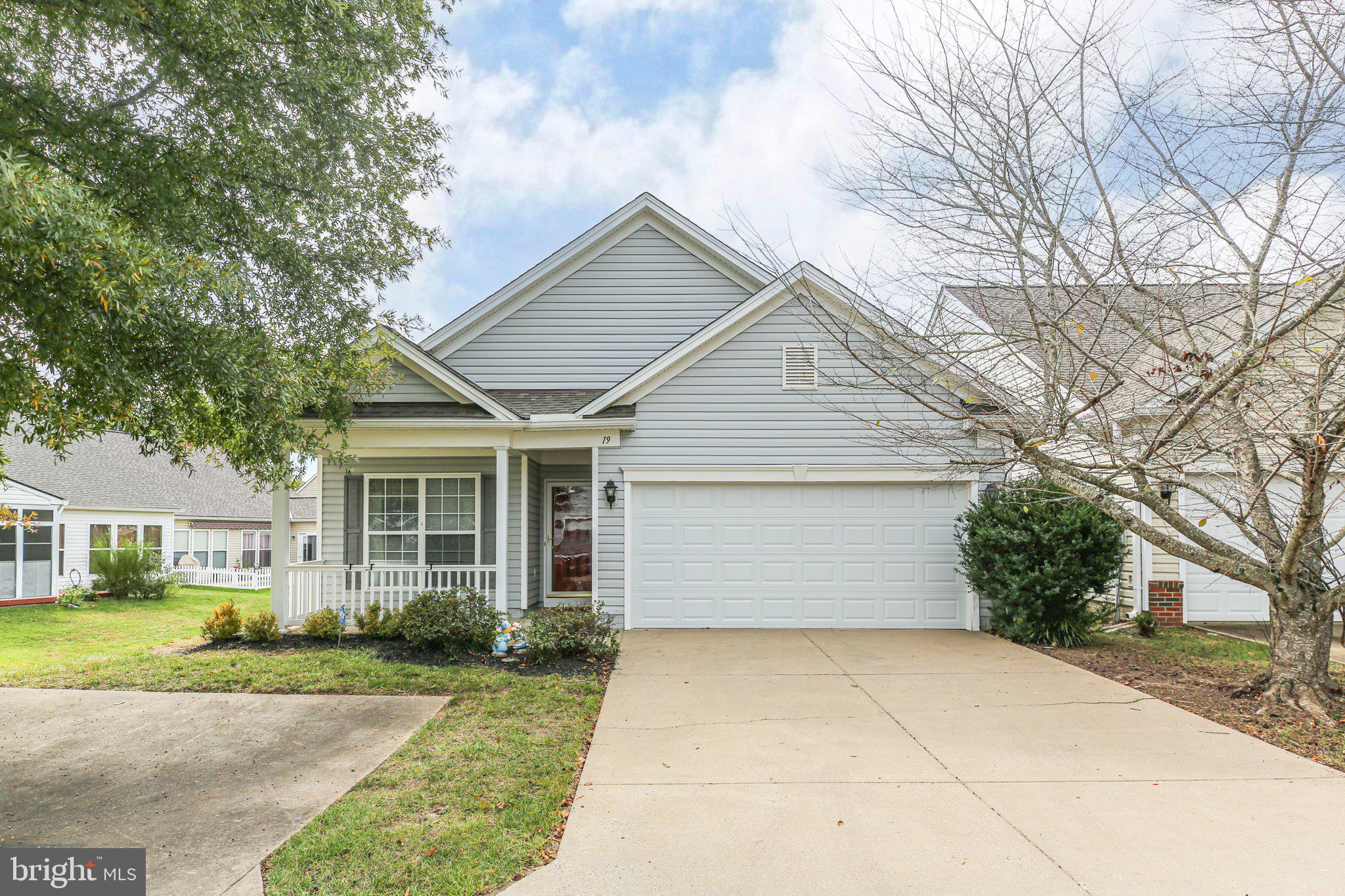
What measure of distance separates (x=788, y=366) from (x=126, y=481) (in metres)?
22.7

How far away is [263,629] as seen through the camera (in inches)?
382

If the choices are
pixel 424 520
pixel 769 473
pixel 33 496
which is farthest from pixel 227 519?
pixel 769 473

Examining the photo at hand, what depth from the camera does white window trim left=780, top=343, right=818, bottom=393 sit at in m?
10.6

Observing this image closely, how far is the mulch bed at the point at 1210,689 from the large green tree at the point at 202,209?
855 centimetres

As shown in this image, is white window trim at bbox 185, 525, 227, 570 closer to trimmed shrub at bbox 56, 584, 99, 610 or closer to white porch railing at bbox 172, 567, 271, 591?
white porch railing at bbox 172, 567, 271, 591

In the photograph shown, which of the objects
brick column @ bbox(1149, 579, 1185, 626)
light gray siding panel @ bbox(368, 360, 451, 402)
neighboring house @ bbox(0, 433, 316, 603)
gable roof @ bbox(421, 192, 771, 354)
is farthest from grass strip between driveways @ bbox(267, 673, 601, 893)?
neighboring house @ bbox(0, 433, 316, 603)

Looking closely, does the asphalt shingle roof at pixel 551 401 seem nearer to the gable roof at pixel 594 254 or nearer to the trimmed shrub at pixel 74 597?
the gable roof at pixel 594 254

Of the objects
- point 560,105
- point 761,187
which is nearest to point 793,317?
point 761,187

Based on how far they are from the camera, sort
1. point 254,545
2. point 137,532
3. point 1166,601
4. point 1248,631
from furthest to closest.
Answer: point 254,545, point 137,532, point 1166,601, point 1248,631

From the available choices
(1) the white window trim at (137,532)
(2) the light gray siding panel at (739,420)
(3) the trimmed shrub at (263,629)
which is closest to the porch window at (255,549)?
(1) the white window trim at (137,532)

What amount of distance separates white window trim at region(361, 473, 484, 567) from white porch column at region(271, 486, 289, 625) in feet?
4.14

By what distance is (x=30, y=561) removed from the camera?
727 inches

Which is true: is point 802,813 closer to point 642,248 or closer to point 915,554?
point 915,554

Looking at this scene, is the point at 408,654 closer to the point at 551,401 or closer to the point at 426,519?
the point at 426,519
